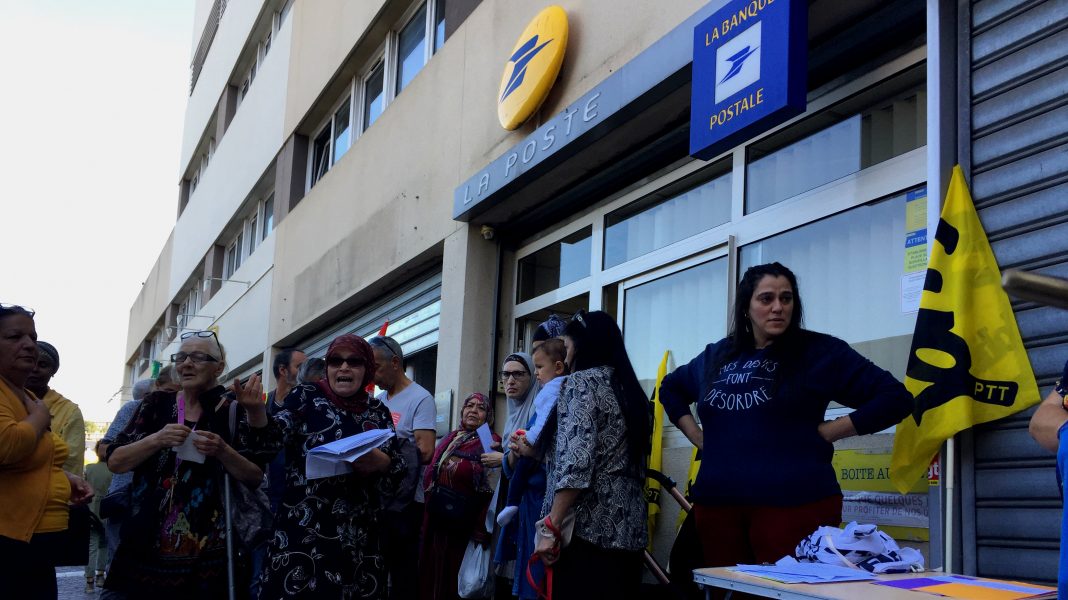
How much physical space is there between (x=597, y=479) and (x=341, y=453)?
41.6 inches

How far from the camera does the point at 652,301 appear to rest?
6.28 m

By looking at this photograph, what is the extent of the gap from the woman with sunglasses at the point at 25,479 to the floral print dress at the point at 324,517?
2.78ft

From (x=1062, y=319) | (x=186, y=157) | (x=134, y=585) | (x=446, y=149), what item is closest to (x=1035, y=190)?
(x=1062, y=319)

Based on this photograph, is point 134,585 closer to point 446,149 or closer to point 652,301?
A: point 652,301

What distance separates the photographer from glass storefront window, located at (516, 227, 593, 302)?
23.8ft

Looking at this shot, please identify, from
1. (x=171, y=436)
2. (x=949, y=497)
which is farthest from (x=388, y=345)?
(x=949, y=497)

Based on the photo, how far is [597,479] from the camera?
13.3 ft

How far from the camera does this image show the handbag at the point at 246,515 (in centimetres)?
422

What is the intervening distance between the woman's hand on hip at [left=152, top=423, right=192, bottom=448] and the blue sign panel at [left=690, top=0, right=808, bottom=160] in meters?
2.80

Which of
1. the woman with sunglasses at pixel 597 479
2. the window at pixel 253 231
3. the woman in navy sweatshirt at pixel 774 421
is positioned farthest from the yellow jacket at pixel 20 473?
the window at pixel 253 231

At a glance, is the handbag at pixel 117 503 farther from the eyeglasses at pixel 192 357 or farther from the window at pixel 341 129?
the window at pixel 341 129

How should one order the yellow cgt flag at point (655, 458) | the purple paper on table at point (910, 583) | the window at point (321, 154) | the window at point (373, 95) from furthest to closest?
the window at point (321, 154), the window at point (373, 95), the yellow cgt flag at point (655, 458), the purple paper on table at point (910, 583)

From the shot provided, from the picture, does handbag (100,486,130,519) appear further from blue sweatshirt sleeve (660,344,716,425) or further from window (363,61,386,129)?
window (363,61,386,129)

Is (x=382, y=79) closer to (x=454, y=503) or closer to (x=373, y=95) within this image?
(x=373, y=95)
